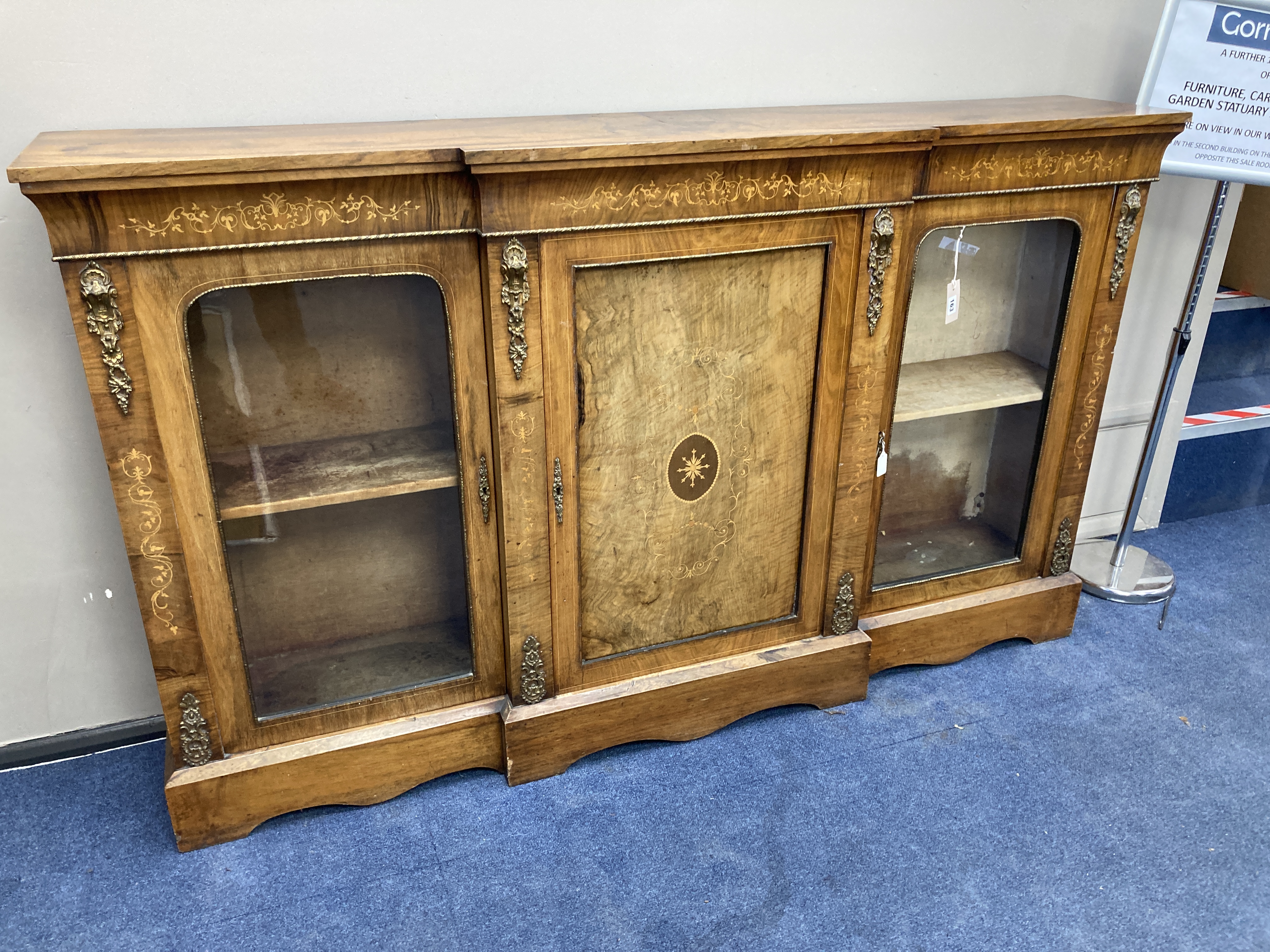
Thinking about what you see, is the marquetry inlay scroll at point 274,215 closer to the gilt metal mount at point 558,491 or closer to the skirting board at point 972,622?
the gilt metal mount at point 558,491

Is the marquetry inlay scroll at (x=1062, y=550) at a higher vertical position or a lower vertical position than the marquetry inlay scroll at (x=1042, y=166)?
lower

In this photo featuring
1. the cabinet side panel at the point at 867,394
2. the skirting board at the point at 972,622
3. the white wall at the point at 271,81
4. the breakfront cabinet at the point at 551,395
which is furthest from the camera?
the skirting board at the point at 972,622

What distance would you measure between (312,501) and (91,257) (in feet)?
1.78

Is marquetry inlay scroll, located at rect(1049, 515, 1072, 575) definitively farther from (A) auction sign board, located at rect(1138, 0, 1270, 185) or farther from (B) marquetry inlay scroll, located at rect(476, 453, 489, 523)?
(B) marquetry inlay scroll, located at rect(476, 453, 489, 523)

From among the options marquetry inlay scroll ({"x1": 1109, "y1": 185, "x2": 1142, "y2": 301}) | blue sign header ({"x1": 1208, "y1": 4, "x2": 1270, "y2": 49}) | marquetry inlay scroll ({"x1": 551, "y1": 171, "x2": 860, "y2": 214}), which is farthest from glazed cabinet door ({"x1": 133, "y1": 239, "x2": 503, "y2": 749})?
blue sign header ({"x1": 1208, "y1": 4, "x2": 1270, "y2": 49})

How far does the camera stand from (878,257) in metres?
1.91

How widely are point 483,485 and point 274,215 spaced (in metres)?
0.60

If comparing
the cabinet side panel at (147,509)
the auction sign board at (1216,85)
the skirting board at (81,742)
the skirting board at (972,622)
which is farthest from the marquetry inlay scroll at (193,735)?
the auction sign board at (1216,85)

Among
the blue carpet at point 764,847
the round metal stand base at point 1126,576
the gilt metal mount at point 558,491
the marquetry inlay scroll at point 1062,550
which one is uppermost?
the gilt metal mount at point 558,491

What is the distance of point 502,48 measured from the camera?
6.25ft

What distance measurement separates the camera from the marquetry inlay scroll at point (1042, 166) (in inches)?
76.7

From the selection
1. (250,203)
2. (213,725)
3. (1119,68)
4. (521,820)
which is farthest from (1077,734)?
(250,203)

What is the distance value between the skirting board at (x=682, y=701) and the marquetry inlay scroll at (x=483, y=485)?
452mm

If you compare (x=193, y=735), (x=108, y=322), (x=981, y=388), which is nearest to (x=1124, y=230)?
(x=981, y=388)
